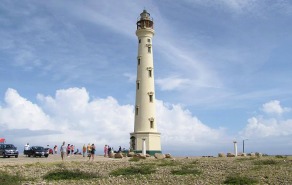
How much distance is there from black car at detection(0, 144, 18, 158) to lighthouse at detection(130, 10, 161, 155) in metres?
15.9

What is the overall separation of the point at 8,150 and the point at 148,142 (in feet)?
59.7

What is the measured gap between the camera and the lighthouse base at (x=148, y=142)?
52.8m

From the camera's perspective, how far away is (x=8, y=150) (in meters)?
43.5

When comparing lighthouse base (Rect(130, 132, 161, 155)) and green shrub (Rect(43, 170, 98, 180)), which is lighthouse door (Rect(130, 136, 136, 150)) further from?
green shrub (Rect(43, 170, 98, 180))

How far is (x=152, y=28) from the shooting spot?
5862 centimetres

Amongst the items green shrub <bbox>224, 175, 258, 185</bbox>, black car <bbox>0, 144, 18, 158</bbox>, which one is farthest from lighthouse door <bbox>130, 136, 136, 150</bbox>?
green shrub <bbox>224, 175, 258, 185</bbox>

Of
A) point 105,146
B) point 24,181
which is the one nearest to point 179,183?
point 24,181

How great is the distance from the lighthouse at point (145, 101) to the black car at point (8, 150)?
625 inches

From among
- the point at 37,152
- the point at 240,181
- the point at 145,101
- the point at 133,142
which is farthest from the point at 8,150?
the point at 240,181

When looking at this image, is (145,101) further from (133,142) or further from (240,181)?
(240,181)

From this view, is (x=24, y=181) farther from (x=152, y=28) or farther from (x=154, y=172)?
(x=152, y=28)

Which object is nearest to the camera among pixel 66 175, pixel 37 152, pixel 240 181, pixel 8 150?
pixel 240 181

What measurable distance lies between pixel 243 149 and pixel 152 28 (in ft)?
72.2

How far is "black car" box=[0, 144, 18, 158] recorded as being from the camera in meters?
43.3
